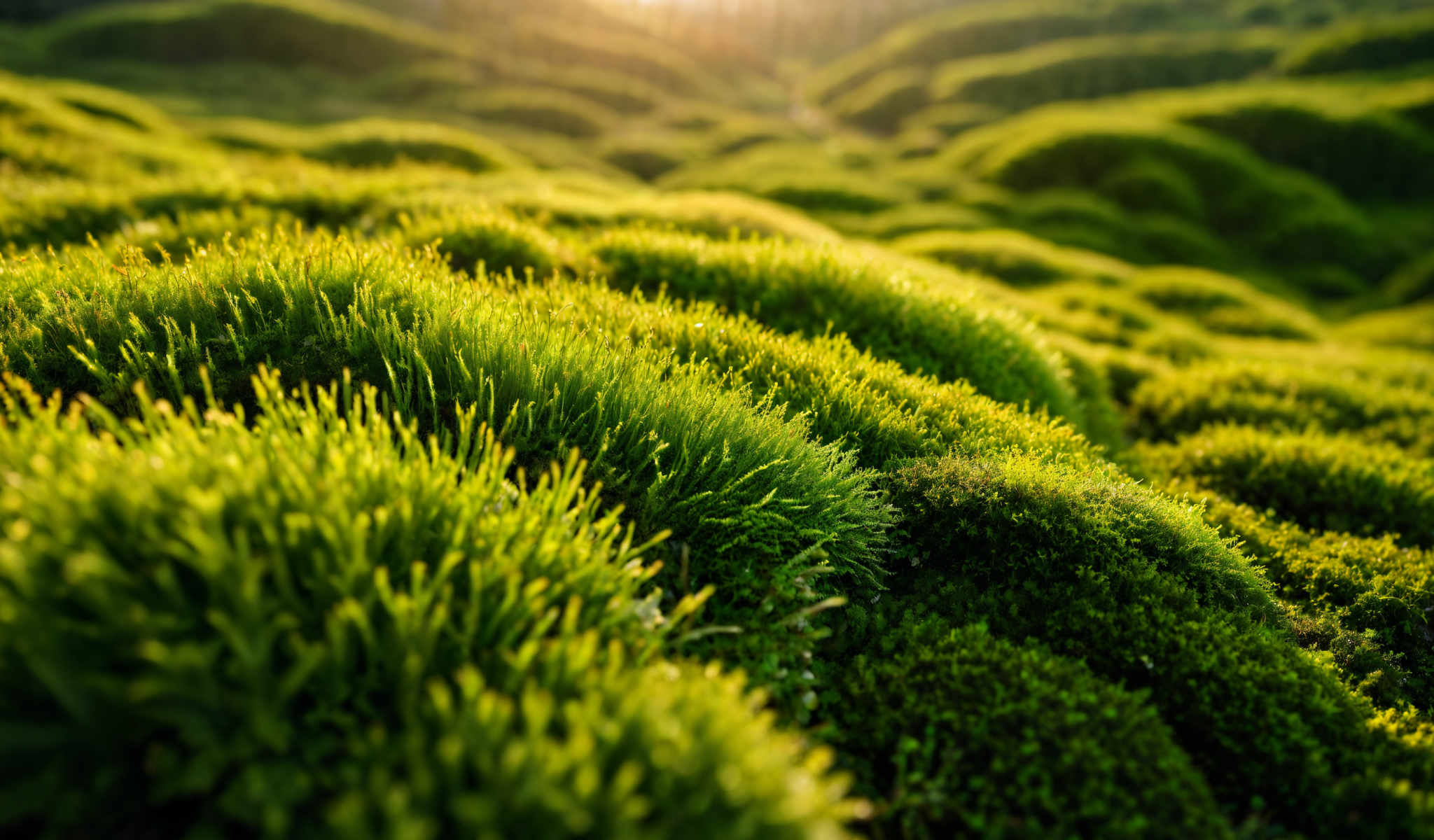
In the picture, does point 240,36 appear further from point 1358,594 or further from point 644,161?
point 1358,594

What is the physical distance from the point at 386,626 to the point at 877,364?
4.64 m

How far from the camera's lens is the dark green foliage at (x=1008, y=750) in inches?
117

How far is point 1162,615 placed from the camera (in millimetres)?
4000

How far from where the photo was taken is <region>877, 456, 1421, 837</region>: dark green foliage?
3480 millimetres

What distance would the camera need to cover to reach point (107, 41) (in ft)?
135

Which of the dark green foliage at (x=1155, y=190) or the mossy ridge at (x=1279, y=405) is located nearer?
the mossy ridge at (x=1279, y=405)

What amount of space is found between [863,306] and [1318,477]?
5.08 metres

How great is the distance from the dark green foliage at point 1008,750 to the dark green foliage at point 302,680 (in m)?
0.65

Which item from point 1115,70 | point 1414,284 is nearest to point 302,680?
point 1414,284

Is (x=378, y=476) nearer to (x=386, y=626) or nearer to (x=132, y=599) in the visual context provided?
(x=386, y=626)

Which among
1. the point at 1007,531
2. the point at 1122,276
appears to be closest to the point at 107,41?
the point at 1122,276

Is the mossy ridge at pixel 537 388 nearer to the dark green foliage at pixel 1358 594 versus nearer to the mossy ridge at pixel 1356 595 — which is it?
the mossy ridge at pixel 1356 595

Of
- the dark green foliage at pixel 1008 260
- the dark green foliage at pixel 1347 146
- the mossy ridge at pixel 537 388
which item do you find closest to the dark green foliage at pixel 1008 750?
the mossy ridge at pixel 537 388

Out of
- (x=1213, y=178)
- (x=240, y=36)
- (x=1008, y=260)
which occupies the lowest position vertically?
(x=1008, y=260)
